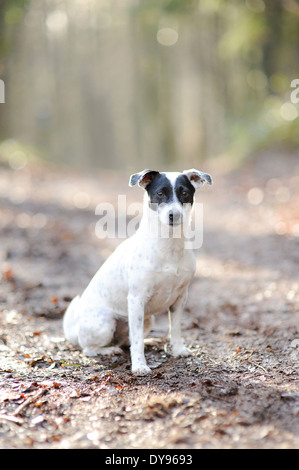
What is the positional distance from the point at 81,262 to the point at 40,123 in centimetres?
3459

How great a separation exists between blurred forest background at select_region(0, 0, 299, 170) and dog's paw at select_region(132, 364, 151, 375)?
512 inches

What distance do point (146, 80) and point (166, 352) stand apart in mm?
38771

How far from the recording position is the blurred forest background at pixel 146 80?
1909 cm

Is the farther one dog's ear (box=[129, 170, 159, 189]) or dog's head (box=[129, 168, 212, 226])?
dog's ear (box=[129, 170, 159, 189])

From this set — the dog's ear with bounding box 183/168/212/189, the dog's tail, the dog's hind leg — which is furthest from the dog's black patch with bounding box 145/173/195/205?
the dog's tail

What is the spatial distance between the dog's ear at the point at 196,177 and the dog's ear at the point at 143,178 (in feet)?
1.05

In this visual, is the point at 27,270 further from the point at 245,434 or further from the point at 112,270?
the point at 245,434

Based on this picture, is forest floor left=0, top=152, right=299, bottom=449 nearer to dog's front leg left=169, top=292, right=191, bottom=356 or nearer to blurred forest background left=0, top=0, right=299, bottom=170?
dog's front leg left=169, top=292, right=191, bottom=356

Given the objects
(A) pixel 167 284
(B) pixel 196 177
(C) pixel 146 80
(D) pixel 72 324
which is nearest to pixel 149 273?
(A) pixel 167 284

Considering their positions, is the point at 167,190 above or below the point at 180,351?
above

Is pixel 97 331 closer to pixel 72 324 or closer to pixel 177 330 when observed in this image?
pixel 72 324

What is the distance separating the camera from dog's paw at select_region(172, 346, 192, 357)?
189 inches

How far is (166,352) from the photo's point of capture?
5.00m


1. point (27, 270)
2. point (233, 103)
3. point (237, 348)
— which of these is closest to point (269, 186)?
point (27, 270)
